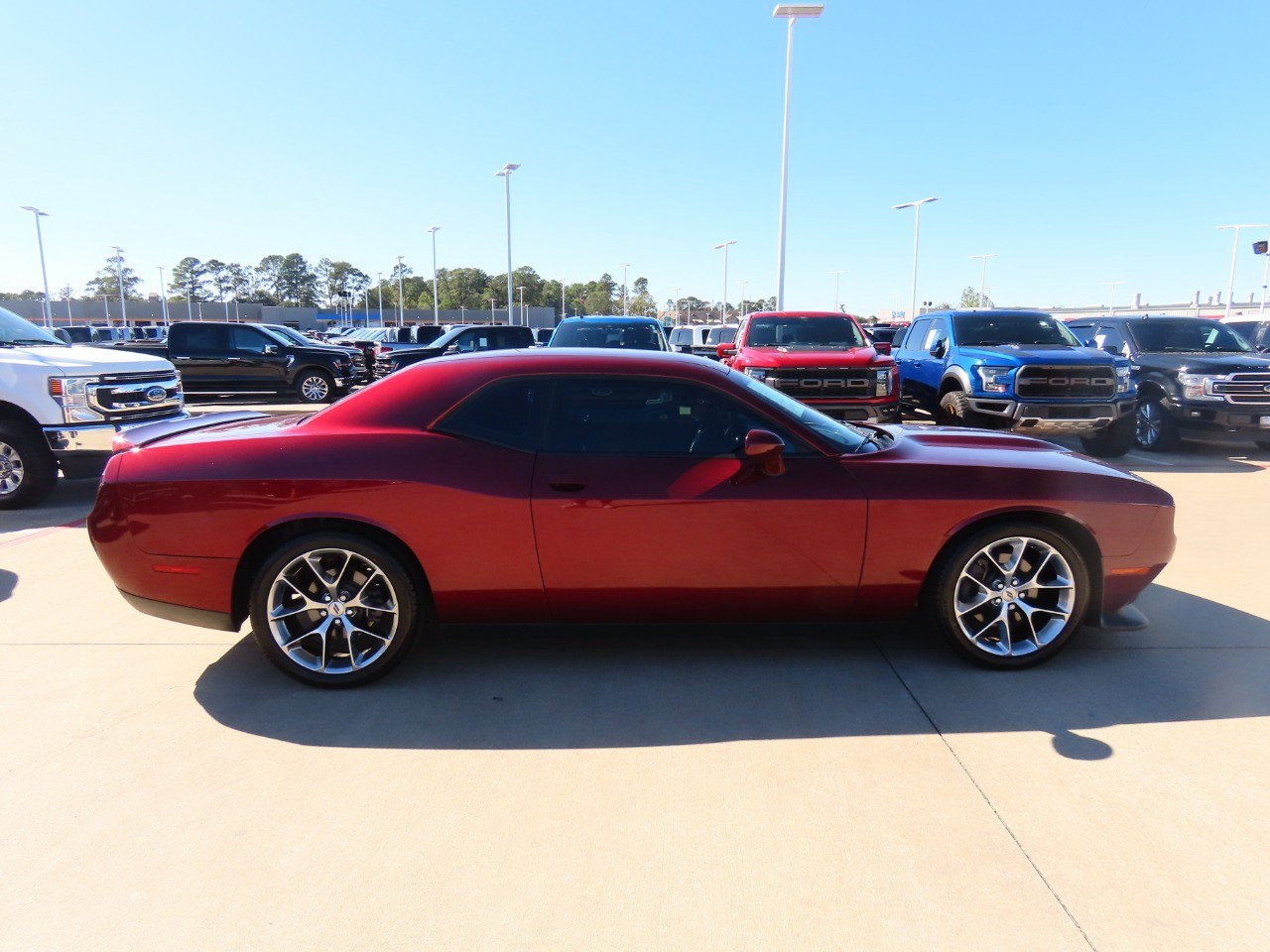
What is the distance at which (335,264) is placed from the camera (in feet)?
472

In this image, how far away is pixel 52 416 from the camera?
24.4ft

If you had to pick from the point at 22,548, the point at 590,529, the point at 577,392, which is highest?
the point at 577,392

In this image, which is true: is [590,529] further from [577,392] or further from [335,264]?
[335,264]

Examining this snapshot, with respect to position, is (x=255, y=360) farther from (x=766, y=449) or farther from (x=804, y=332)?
(x=766, y=449)

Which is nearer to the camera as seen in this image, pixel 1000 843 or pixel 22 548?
pixel 1000 843

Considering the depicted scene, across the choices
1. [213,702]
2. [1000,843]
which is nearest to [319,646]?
[213,702]

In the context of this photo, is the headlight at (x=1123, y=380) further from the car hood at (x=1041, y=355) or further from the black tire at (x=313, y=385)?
the black tire at (x=313, y=385)

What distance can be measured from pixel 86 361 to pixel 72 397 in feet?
1.40

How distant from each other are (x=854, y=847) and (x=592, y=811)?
874 millimetres

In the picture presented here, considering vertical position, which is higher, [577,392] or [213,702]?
[577,392]

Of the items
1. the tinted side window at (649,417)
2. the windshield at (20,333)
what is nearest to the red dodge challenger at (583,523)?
the tinted side window at (649,417)

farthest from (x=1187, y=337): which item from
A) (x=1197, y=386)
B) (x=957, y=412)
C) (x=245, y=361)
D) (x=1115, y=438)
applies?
(x=245, y=361)

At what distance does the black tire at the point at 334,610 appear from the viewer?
3648mm

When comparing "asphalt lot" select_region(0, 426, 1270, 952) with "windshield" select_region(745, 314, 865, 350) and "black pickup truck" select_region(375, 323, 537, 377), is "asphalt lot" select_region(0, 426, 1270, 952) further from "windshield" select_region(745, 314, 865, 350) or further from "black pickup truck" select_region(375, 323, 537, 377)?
"black pickup truck" select_region(375, 323, 537, 377)
